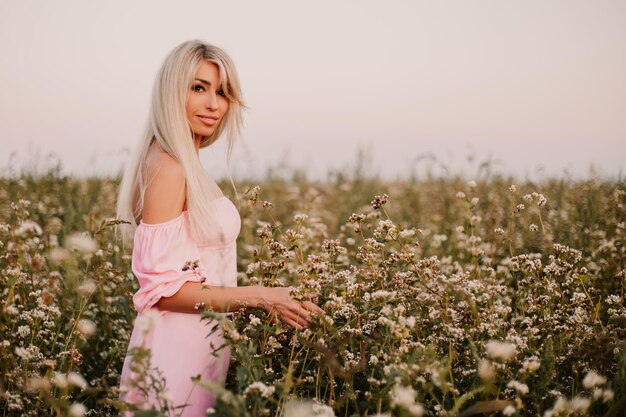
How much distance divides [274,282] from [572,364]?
1.46 meters

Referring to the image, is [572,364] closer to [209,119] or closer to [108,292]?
[209,119]

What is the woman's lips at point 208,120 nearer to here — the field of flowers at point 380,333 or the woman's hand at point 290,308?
the field of flowers at point 380,333

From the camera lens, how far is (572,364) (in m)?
2.65

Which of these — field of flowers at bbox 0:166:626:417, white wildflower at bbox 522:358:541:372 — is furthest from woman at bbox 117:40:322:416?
white wildflower at bbox 522:358:541:372

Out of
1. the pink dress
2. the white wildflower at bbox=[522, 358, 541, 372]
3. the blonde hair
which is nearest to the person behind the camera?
the white wildflower at bbox=[522, 358, 541, 372]

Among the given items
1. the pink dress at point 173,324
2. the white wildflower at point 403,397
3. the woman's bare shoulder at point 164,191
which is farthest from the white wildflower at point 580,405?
the woman's bare shoulder at point 164,191

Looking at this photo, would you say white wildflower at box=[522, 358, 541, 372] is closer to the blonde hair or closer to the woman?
the woman

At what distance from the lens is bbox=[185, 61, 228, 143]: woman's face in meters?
3.38

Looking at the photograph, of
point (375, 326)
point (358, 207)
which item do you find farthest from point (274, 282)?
point (358, 207)

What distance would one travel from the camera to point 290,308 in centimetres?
265

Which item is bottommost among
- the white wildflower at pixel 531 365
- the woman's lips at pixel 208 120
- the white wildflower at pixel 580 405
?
the white wildflower at pixel 580 405

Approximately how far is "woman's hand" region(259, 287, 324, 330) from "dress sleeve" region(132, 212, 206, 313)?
0.39 meters

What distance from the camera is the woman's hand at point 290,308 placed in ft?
8.67

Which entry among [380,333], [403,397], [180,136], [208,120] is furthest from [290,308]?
[208,120]
